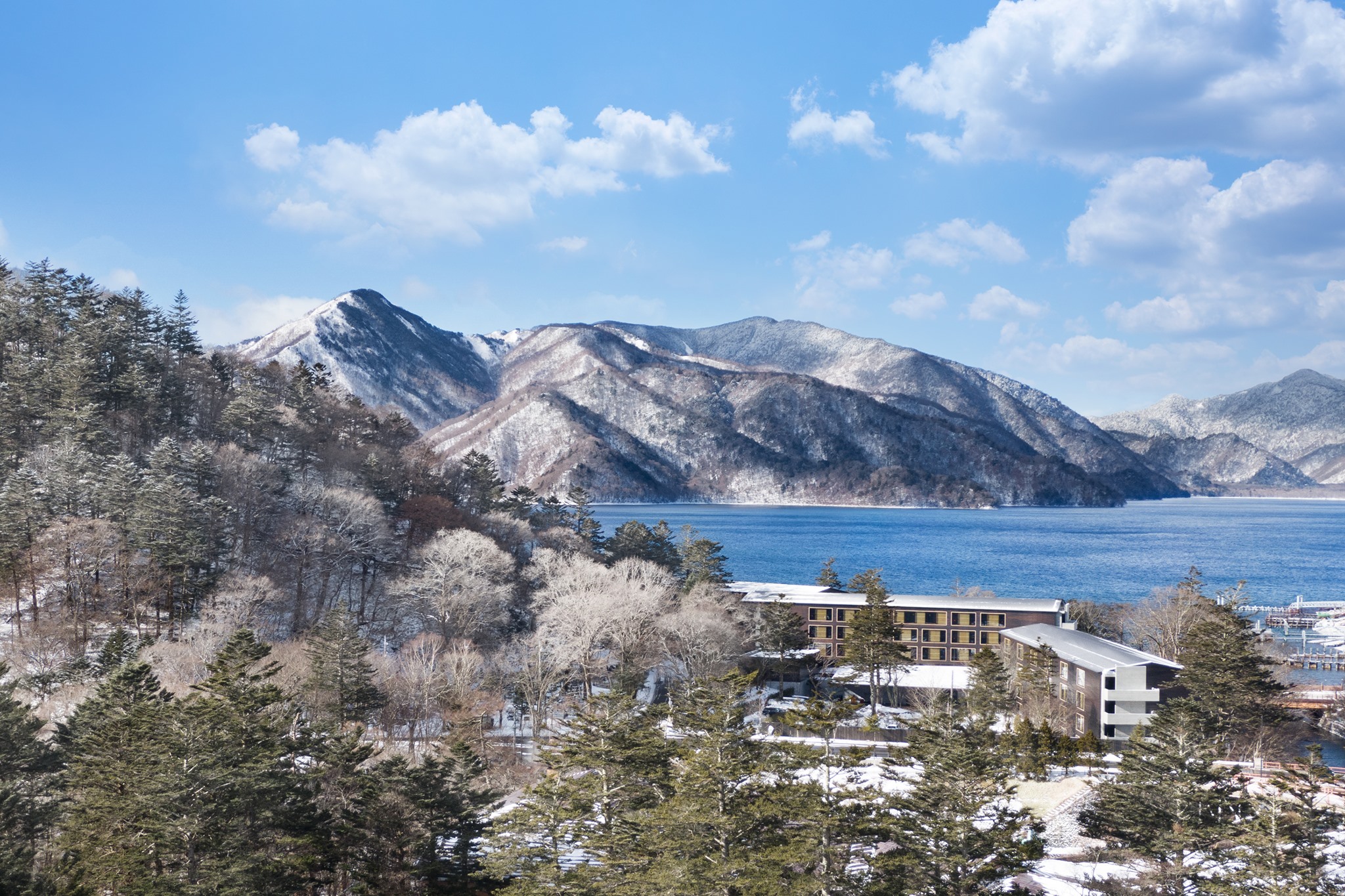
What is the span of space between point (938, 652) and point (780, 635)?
631 inches

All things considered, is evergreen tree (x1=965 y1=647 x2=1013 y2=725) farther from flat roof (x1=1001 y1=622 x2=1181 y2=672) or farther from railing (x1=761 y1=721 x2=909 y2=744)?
flat roof (x1=1001 y1=622 x2=1181 y2=672)

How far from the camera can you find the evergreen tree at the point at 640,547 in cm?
6825

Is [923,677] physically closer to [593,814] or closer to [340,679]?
[340,679]

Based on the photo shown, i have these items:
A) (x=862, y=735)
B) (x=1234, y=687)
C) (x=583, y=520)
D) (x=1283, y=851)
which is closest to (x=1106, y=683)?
(x=1234, y=687)

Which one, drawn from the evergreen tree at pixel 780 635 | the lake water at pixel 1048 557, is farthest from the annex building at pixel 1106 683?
the lake water at pixel 1048 557

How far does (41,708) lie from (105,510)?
43.6 feet

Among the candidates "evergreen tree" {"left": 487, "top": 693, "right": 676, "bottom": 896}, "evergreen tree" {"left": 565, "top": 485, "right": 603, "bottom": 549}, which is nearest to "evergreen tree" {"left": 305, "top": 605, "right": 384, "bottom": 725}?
"evergreen tree" {"left": 487, "top": 693, "right": 676, "bottom": 896}

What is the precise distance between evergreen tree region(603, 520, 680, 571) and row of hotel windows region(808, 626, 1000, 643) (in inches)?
511

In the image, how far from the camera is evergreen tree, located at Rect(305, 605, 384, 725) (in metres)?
32.8

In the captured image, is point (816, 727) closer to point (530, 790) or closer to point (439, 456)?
point (530, 790)

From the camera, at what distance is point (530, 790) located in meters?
22.9

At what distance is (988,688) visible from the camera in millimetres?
41906

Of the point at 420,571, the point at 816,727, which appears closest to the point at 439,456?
the point at 420,571

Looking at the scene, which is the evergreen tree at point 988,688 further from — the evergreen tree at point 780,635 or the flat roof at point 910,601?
the flat roof at point 910,601
